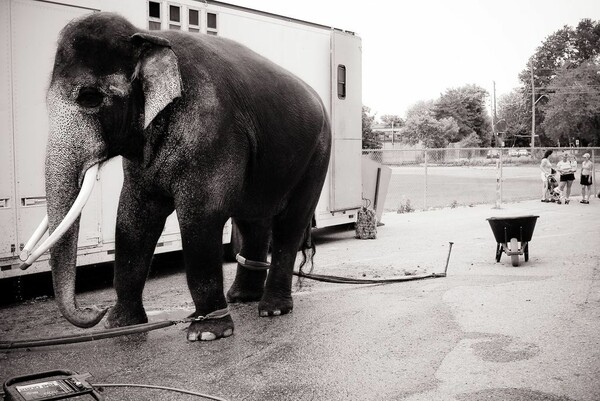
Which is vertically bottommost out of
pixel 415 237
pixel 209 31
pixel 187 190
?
pixel 415 237

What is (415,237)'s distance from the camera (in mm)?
14547

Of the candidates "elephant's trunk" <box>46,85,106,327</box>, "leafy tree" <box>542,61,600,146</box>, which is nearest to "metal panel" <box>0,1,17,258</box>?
"elephant's trunk" <box>46,85,106,327</box>

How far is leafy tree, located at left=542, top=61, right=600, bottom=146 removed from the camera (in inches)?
2608

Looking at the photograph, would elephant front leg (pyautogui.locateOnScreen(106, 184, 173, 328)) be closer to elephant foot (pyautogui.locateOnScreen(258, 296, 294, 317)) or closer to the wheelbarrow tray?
elephant foot (pyautogui.locateOnScreen(258, 296, 294, 317))

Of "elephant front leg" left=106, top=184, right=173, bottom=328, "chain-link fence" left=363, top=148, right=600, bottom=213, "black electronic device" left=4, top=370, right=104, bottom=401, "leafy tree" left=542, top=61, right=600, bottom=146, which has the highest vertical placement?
"leafy tree" left=542, top=61, right=600, bottom=146

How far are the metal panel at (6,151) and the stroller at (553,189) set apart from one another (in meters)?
20.3

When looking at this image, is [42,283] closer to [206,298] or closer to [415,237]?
[206,298]

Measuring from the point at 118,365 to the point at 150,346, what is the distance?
548mm

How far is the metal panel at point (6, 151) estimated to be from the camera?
7543 mm

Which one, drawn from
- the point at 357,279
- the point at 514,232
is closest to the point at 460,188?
the point at 514,232

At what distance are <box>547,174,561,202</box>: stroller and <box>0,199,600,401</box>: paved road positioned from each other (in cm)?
1469

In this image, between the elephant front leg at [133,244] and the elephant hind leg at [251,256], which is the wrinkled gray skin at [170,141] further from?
the elephant hind leg at [251,256]

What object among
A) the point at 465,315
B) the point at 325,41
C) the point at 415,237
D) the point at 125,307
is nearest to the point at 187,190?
A: the point at 125,307

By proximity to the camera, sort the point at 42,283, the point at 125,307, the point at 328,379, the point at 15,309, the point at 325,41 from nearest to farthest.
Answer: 1. the point at 328,379
2. the point at 125,307
3. the point at 15,309
4. the point at 42,283
5. the point at 325,41
